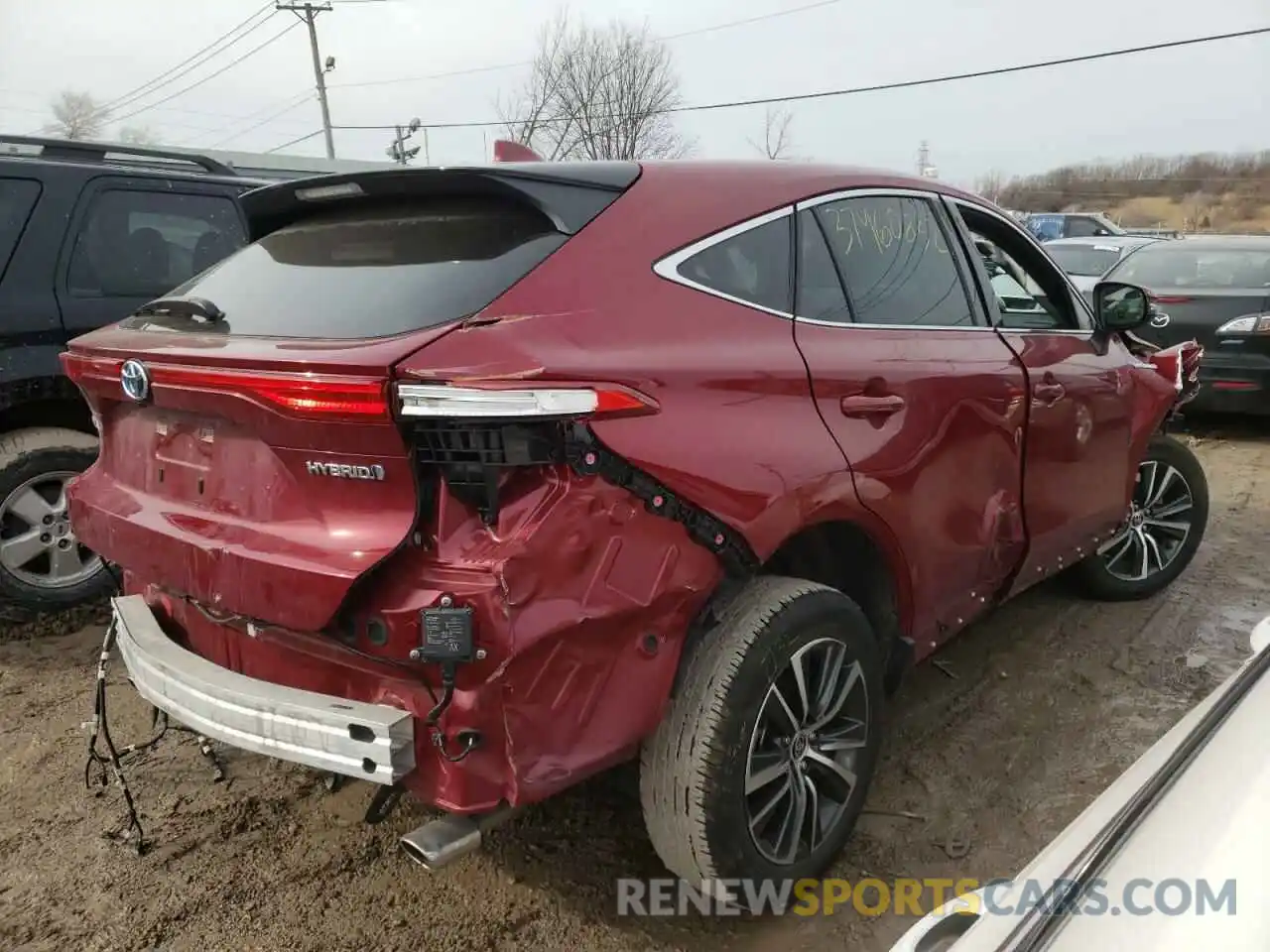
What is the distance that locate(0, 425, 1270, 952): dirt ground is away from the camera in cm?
243

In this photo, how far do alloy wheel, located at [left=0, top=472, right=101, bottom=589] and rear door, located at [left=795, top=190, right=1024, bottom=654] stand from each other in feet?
11.4

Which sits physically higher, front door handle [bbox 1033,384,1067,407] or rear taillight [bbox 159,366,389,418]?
rear taillight [bbox 159,366,389,418]

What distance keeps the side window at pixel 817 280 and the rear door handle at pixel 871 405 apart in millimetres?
228

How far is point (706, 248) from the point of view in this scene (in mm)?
2324

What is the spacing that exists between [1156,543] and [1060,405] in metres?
1.68

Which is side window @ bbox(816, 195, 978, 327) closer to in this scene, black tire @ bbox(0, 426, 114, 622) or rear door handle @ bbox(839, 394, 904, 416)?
rear door handle @ bbox(839, 394, 904, 416)

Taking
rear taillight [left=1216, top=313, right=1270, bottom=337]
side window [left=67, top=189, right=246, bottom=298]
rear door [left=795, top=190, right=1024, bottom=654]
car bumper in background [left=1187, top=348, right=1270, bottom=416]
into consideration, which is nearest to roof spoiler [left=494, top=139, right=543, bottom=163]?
rear door [left=795, top=190, right=1024, bottom=654]

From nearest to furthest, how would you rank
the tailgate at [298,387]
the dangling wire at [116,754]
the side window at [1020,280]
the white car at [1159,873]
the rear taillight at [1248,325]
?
the white car at [1159,873]
the tailgate at [298,387]
the dangling wire at [116,754]
the side window at [1020,280]
the rear taillight at [1248,325]

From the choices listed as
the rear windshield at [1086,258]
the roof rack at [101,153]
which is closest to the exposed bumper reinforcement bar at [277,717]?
the roof rack at [101,153]

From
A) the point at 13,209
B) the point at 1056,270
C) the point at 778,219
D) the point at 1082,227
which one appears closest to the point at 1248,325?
the point at 1056,270

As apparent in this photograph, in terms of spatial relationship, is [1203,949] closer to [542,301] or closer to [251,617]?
[542,301]

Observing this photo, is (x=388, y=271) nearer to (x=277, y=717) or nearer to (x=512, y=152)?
(x=512, y=152)

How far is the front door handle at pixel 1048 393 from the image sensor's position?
10.8ft

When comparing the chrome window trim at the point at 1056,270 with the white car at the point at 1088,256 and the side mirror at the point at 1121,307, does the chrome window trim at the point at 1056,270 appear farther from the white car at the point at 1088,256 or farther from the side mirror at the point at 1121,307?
the white car at the point at 1088,256
